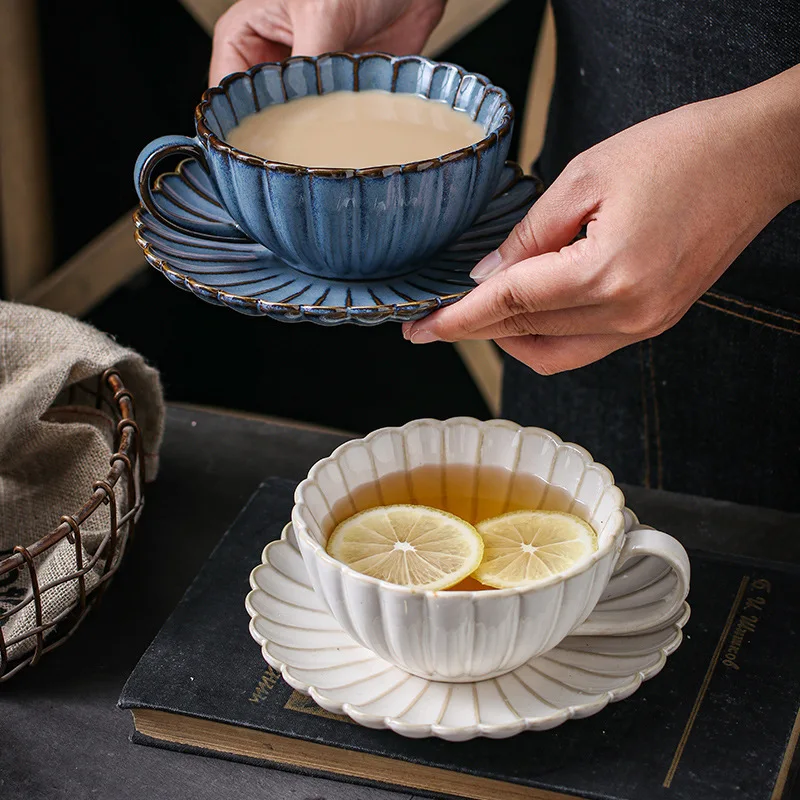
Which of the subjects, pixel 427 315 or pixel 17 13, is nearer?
pixel 427 315

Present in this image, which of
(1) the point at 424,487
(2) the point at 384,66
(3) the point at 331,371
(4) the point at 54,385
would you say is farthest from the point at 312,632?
(3) the point at 331,371

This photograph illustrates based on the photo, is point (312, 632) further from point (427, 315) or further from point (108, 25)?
point (108, 25)

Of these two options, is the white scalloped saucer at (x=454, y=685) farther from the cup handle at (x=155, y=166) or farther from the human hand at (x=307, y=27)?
the human hand at (x=307, y=27)

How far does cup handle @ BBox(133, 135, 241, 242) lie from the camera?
0.69 metres

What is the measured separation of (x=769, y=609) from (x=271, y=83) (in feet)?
1.57

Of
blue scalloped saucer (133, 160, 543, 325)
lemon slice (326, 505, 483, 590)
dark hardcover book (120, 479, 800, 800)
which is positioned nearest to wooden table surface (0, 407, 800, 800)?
dark hardcover book (120, 479, 800, 800)

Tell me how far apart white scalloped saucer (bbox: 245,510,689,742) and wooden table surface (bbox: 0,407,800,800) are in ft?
0.19

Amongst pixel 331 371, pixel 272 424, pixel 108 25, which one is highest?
pixel 108 25

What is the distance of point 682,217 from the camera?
2.06ft

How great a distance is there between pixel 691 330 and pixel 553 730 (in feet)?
1.48

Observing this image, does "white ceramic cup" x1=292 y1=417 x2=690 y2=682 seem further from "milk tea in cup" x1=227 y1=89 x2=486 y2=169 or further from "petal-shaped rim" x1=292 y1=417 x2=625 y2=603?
"milk tea in cup" x1=227 y1=89 x2=486 y2=169

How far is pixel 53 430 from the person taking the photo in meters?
0.77

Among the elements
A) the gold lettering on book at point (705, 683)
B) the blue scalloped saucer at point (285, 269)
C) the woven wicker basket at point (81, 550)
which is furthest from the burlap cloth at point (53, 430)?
the gold lettering on book at point (705, 683)

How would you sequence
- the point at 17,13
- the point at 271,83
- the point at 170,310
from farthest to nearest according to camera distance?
the point at 170,310 → the point at 17,13 → the point at 271,83
